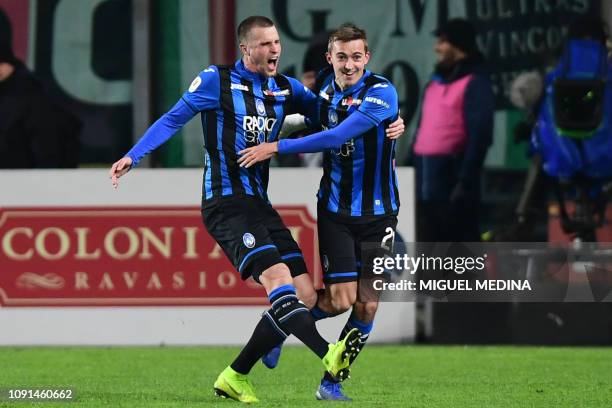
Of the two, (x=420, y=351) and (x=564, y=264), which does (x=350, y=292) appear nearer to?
(x=420, y=351)

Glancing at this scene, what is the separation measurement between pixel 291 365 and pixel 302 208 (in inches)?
57.2

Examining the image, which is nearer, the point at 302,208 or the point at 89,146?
the point at 302,208

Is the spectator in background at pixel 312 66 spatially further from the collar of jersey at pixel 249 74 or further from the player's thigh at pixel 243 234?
the player's thigh at pixel 243 234

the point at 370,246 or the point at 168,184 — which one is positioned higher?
the point at 370,246

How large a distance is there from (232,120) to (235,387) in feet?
4.39

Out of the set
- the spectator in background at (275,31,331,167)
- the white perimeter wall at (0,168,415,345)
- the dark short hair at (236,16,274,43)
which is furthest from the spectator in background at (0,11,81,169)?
the dark short hair at (236,16,274,43)

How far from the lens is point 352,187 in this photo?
876cm

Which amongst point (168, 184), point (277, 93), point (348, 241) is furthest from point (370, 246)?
point (168, 184)

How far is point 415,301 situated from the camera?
11.7 metres

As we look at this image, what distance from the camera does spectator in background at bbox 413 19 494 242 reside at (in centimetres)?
1235

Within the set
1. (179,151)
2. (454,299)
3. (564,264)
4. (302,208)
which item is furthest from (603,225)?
(179,151)

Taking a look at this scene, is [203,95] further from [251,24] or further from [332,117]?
[332,117]

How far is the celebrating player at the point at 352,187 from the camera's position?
8602 mm

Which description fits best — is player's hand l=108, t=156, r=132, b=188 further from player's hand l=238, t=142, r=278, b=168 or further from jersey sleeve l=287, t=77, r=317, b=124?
jersey sleeve l=287, t=77, r=317, b=124
